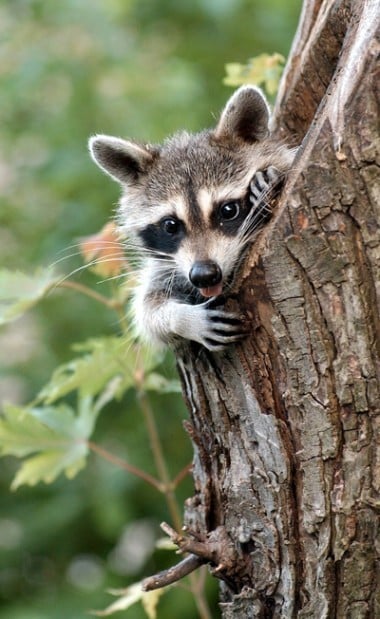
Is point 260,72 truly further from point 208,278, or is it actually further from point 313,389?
point 313,389

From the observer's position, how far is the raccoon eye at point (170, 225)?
13.2 feet

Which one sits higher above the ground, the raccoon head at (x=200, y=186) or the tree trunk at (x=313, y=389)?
the raccoon head at (x=200, y=186)

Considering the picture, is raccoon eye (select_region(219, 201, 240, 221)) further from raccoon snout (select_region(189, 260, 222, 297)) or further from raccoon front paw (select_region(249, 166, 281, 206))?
raccoon snout (select_region(189, 260, 222, 297))

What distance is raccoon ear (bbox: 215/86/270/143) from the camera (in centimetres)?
389

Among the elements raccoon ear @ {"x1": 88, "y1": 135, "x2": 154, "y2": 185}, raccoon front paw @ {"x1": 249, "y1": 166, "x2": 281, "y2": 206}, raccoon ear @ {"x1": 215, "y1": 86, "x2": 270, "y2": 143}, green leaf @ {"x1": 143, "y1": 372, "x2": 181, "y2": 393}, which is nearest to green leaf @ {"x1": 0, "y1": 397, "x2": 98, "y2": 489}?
green leaf @ {"x1": 143, "y1": 372, "x2": 181, "y2": 393}

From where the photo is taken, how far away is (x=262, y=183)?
3643 millimetres

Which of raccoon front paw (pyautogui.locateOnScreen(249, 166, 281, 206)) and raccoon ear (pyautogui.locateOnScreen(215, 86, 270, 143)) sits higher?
raccoon ear (pyautogui.locateOnScreen(215, 86, 270, 143))

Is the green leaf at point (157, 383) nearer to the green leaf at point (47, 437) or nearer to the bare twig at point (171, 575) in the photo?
the green leaf at point (47, 437)

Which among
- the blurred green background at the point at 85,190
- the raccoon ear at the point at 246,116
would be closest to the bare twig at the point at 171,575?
the raccoon ear at the point at 246,116

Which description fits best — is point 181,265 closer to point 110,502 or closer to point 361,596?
point 361,596

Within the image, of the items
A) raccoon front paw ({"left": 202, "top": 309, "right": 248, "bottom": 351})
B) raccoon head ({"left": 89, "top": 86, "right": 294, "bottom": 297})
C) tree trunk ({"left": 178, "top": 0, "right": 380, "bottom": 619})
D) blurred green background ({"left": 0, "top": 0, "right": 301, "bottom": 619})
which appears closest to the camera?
tree trunk ({"left": 178, "top": 0, "right": 380, "bottom": 619})

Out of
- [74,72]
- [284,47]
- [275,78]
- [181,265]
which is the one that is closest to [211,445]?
[181,265]

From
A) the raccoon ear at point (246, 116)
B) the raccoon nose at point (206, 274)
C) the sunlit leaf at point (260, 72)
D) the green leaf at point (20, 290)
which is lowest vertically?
the raccoon nose at point (206, 274)

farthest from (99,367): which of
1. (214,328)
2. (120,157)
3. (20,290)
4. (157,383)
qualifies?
(214,328)
